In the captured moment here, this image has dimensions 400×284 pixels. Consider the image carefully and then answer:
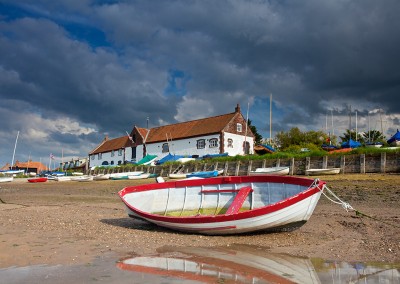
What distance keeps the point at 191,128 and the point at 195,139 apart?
3.40 m

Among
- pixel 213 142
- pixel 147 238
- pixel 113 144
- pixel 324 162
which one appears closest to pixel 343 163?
pixel 324 162

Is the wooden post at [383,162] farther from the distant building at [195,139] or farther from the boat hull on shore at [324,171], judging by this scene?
the distant building at [195,139]

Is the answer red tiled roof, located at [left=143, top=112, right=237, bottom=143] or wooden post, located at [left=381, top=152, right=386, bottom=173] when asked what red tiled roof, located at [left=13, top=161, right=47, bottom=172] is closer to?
red tiled roof, located at [left=143, top=112, right=237, bottom=143]

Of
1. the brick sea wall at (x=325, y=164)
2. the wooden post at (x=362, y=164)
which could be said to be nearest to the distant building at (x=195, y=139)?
the brick sea wall at (x=325, y=164)

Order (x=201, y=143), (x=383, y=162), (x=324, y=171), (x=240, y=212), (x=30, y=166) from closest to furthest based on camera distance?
(x=240, y=212) < (x=383, y=162) < (x=324, y=171) < (x=201, y=143) < (x=30, y=166)

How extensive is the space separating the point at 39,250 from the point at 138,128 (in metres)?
61.1

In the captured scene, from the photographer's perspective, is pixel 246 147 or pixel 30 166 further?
pixel 30 166

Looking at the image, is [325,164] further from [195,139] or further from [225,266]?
[195,139]

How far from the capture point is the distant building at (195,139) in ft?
178

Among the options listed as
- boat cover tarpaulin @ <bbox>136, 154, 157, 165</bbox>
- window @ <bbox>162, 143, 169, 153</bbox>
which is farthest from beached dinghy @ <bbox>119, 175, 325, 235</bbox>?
window @ <bbox>162, 143, 169, 153</bbox>

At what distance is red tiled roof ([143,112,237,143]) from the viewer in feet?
182

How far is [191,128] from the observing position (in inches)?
2345

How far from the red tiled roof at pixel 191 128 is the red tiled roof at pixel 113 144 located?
23.6 feet

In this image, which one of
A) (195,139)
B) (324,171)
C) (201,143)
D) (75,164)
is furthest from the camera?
(75,164)
